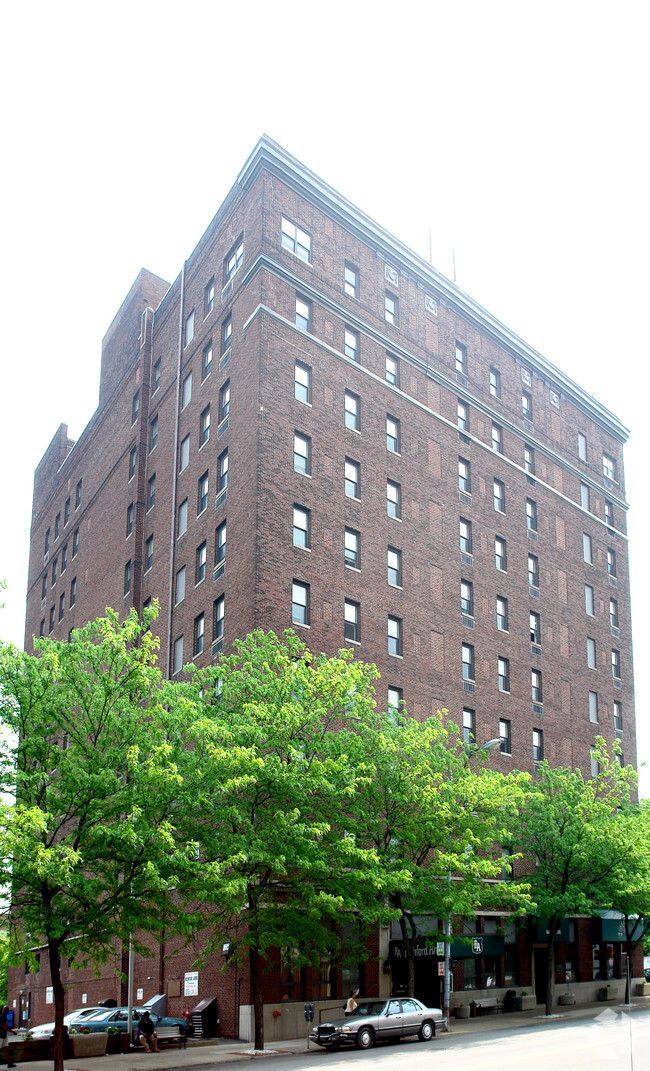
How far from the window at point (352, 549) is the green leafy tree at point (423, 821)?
9203mm

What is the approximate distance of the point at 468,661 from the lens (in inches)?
1838

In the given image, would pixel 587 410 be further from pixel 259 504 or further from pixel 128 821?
pixel 128 821

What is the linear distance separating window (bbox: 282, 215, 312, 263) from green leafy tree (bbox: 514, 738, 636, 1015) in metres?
24.4

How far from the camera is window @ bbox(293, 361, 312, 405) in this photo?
1636 inches

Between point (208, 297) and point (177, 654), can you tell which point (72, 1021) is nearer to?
point (177, 654)

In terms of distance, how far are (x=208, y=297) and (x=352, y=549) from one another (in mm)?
14901

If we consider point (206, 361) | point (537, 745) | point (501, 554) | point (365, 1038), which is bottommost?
point (365, 1038)

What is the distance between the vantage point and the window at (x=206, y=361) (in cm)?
4631

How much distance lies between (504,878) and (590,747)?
12521 millimetres

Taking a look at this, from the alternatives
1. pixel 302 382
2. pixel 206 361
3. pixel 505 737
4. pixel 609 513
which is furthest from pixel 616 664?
pixel 206 361

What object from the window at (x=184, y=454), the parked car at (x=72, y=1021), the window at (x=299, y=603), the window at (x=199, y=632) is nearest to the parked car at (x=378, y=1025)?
the parked car at (x=72, y=1021)

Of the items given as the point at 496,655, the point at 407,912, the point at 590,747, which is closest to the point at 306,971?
the point at 407,912

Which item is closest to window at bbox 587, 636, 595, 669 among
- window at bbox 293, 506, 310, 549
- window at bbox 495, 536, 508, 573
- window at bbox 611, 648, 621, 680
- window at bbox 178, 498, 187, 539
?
window at bbox 611, 648, 621, 680

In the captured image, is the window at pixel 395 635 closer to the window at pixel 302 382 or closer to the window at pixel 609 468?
the window at pixel 302 382
